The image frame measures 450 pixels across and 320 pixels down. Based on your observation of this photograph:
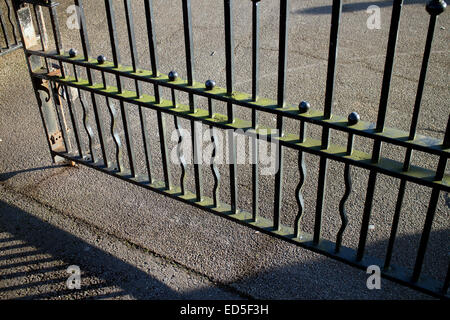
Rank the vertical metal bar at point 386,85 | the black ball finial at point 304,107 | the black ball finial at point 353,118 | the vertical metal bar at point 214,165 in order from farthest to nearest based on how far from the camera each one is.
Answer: the vertical metal bar at point 214,165
the black ball finial at point 304,107
the black ball finial at point 353,118
the vertical metal bar at point 386,85

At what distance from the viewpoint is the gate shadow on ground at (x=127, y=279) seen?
10.5ft

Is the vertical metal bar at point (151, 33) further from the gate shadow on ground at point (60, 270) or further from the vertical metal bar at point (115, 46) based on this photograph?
the gate shadow on ground at point (60, 270)

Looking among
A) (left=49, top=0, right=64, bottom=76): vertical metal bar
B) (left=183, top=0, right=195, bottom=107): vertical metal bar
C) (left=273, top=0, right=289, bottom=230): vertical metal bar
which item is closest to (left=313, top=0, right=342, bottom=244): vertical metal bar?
(left=273, top=0, right=289, bottom=230): vertical metal bar

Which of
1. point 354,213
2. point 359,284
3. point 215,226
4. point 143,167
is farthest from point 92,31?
point 359,284

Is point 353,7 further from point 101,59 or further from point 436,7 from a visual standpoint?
point 436,7

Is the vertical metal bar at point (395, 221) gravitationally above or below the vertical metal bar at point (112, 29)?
below

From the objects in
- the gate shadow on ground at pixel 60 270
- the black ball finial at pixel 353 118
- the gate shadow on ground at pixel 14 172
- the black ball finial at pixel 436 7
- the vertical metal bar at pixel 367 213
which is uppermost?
the black ball finial at pixel 436 7

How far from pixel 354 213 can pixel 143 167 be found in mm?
1832

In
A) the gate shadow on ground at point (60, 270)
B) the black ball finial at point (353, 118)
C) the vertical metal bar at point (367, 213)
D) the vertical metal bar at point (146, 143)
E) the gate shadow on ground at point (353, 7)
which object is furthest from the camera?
the gate shadow on ground at point (353, 7)

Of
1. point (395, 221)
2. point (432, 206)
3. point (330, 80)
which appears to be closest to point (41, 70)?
point (330, 80)

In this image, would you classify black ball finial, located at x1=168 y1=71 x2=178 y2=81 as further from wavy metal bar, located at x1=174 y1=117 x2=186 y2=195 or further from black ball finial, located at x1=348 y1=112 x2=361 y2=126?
black ball finial, located at x1=348 y1=112 x2=361 y2=126

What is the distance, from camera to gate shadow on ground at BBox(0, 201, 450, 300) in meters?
3.20

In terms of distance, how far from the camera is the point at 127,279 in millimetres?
3361

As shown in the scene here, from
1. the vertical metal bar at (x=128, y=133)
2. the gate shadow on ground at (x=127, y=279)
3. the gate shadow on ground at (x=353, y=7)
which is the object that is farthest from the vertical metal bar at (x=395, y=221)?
the gate shadow on ground at (x=353, y=7)
